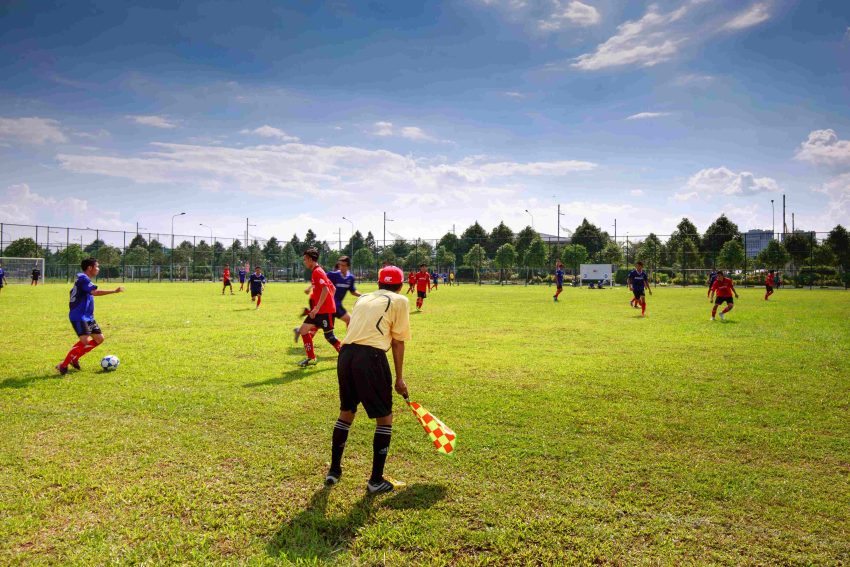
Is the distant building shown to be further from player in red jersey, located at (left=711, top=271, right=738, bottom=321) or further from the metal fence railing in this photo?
player in red jersey, located at (left=711, top=271, right=738, bottom=321)

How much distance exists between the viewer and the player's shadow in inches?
Result: 355

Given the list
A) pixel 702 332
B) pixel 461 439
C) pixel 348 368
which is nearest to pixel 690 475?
pixel 461 439

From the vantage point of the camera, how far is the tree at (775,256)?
60.7 metres

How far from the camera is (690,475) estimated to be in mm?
5195

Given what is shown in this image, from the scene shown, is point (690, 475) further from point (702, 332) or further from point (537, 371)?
point (702, 332)

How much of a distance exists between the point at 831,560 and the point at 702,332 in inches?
533

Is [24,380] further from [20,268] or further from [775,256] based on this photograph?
[775,256]

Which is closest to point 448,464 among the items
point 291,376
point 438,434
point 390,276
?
point 438,434

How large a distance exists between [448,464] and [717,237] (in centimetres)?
7622

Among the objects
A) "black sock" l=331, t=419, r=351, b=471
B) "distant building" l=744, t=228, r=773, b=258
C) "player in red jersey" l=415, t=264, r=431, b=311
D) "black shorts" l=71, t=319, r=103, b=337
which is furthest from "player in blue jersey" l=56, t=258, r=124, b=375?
"distant building" l=744, t=228, r=773, b=258

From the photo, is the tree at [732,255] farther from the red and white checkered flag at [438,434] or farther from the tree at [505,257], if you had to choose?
the red and white checkered flag at [438,434]

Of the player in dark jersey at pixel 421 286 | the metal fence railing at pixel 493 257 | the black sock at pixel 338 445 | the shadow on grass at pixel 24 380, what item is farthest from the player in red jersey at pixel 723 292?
the metal fence railing at pixel 493 257

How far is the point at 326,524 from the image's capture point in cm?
424

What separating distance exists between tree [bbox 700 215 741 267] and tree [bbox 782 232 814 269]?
254 inches
